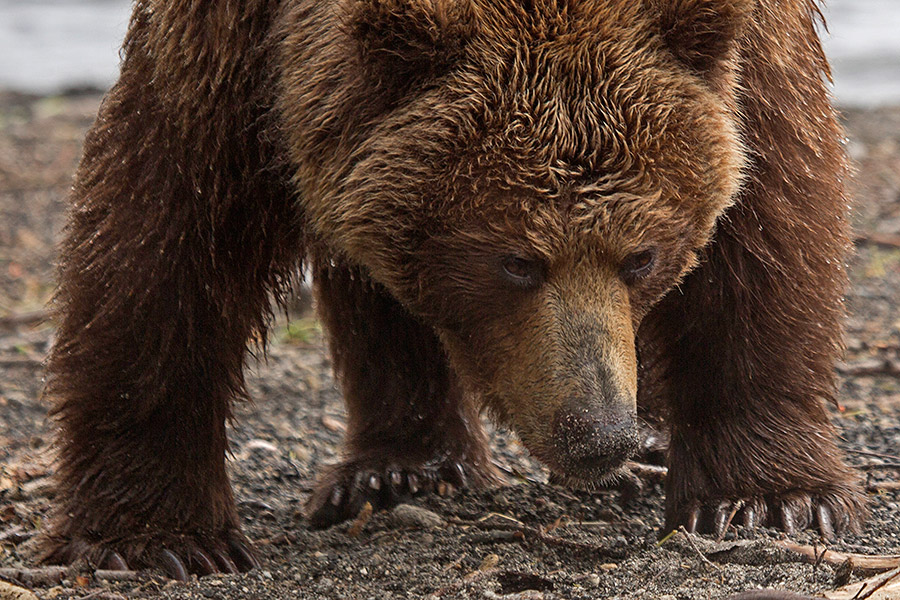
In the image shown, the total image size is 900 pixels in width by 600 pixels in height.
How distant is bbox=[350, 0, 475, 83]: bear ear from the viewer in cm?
354

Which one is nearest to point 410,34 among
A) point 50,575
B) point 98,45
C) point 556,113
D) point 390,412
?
point 556,113

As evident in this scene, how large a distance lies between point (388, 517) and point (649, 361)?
112cm

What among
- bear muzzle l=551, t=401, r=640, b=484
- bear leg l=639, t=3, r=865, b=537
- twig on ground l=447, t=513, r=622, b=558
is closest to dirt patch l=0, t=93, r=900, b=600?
twig on ground l=447, t=513, r=622, b=558

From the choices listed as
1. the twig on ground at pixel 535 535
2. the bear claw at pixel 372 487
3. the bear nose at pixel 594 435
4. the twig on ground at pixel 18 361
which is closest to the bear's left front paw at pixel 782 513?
the twig on ground at pixel 535 535

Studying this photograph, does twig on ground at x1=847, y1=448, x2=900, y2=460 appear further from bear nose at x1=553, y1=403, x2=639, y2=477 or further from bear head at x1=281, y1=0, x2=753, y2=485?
bear nose at x1=553, y1=403, x2=639, y2=477

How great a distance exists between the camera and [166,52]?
4047mm

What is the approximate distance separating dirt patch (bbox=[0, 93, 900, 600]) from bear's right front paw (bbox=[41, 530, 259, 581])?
0.31 ft

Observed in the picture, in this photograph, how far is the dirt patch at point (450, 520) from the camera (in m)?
3.97

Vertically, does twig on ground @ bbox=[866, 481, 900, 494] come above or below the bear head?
below

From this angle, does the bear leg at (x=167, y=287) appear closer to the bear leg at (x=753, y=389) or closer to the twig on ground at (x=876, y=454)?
the bear leg at (x=753, y=389)

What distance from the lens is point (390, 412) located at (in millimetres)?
5469

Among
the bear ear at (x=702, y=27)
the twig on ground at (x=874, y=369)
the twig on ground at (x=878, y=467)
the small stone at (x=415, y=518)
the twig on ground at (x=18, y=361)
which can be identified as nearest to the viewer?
the bear ear at (x=702, y=27)

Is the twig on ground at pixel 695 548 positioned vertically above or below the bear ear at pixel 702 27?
below

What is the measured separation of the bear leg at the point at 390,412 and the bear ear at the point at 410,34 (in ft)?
5.36
